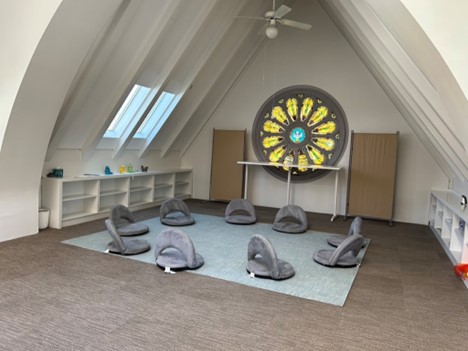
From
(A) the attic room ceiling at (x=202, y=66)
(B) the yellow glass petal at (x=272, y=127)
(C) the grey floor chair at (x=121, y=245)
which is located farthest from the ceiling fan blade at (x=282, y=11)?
(C) the grey floor chair at (x=121, y=245)

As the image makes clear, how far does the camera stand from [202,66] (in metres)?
7.02

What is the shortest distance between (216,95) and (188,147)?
5.37 ft

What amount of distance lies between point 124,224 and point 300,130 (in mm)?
4455

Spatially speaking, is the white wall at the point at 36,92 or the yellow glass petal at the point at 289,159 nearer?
the white wall at the point at 36,92

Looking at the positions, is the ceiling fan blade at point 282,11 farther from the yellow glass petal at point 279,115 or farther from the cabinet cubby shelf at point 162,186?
the cabinet cubby shelf at point 162,186

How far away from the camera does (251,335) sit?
2.73 metres

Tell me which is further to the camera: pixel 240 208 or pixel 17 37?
pixel 240 208

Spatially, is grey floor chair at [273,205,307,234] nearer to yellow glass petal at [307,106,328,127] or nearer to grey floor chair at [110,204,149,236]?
grey floor chair at [110,204,149,236]

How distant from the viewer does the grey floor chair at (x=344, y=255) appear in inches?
172

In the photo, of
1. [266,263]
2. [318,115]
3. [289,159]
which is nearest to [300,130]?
[318,115]

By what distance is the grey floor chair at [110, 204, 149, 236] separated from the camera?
17.8ft

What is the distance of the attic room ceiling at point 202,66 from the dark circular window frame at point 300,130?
1141 mm

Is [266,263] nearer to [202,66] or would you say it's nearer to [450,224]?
[450,224]

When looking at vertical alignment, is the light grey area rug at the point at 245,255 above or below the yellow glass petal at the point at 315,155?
below
